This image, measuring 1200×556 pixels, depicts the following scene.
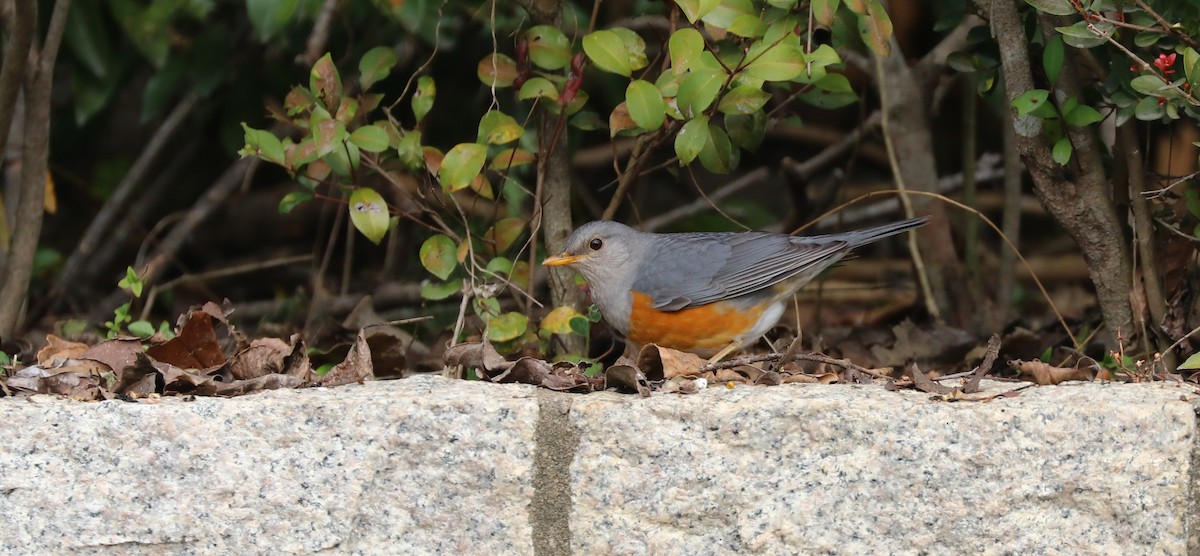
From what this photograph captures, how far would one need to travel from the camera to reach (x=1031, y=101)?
2.86 m

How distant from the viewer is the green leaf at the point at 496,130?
3.24 m

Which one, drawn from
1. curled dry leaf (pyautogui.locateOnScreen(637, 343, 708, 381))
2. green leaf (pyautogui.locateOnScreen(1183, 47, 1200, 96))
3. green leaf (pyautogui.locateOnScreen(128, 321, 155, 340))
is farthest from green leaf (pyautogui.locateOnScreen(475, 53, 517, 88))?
green leaf (pyautogui.locateOnScreen(1183, 47, 1200, 96))

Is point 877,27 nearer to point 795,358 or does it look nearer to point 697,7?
point 697,7

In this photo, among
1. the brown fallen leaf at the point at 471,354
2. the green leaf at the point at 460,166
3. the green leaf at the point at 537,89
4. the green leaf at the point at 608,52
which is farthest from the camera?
the green leaf at the point at 537,89

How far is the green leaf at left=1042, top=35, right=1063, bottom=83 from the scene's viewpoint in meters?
2.90

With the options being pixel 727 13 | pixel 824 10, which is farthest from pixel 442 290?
pixel 824 10

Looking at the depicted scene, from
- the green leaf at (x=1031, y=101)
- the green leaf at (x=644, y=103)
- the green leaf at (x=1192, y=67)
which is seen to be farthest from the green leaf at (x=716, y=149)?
the green leaf at (x=1192, y=67)

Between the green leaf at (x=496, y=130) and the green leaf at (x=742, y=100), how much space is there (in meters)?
0.57

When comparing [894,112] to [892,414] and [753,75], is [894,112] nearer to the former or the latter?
[753,75]

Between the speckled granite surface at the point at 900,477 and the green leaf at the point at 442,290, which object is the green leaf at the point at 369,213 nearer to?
the green leaf at the point at 442,290

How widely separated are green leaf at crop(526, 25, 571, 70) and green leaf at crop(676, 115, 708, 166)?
48cm

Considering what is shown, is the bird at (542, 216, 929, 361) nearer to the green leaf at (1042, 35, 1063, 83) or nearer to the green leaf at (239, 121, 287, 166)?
the green leaf at (1042, 35, 1063, 83)

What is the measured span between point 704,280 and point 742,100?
2.73 feet

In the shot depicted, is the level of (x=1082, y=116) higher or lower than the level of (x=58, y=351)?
higher
